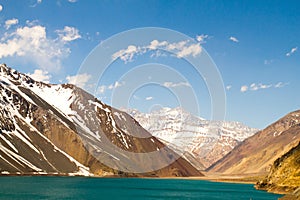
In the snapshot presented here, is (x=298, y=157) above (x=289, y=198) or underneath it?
above

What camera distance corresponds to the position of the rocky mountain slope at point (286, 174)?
468 ft

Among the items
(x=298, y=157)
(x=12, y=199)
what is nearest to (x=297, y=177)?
(x=298, y=157)

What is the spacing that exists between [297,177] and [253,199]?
25820 mm

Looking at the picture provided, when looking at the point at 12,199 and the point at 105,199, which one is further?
the point at 105,199

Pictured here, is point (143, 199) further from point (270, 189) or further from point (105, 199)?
point (270, 189)

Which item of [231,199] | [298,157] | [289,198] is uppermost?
[298,157]

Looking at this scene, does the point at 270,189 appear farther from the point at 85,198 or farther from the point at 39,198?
the point at 39,198

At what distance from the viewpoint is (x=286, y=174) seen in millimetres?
153750

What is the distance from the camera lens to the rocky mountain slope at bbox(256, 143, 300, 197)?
468 feet

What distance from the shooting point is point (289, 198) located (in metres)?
84.8

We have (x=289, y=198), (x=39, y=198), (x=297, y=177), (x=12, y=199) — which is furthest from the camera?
(x=297, y=177)

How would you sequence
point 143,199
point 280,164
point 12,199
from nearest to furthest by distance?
point 12,199
point 143,199
point 280,164

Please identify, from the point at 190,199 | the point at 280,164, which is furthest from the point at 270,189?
the point at 190,199

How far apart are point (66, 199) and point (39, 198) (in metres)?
6.86
